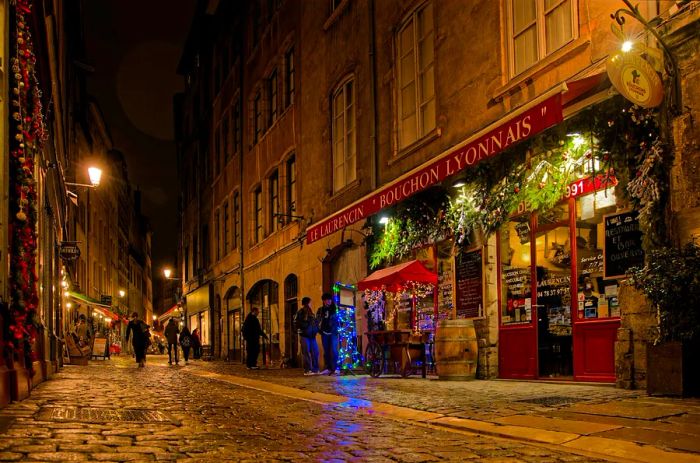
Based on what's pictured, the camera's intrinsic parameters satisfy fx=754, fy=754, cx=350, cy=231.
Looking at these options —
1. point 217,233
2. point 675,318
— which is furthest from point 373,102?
point 217,233

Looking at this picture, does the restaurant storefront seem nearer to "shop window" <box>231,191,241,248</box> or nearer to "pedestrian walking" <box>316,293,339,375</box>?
"pedestrian walking" <box>316,293,339,375</box>

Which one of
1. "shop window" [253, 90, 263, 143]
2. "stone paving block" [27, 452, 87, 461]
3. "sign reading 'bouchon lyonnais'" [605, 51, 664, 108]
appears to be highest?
"shop window" [253, 90, 263, 143]

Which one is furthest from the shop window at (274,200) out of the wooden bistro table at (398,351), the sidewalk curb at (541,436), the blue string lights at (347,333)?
the sidewalk curb at (541,436)

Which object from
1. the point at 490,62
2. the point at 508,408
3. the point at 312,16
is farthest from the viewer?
the point at 312,16

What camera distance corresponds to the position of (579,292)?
1016 centimetres

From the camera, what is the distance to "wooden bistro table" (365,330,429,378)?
12.7 meters

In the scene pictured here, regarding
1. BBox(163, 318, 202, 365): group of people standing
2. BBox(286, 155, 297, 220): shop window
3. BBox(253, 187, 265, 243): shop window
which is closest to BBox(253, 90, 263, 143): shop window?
BBox(253, 187, 265, 243): shop window

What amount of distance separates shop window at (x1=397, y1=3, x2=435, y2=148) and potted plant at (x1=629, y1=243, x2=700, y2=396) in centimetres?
664

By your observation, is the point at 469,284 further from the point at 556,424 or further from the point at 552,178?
the point at 556,424

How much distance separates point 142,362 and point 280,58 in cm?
976

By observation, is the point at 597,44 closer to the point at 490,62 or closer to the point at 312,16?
the point at 490,62

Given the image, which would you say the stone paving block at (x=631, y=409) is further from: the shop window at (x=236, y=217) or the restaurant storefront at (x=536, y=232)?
the shop window at (x=236, y=217)

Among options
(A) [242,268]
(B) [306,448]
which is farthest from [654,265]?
(A) [242,268]

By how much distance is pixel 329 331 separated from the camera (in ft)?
49.7
